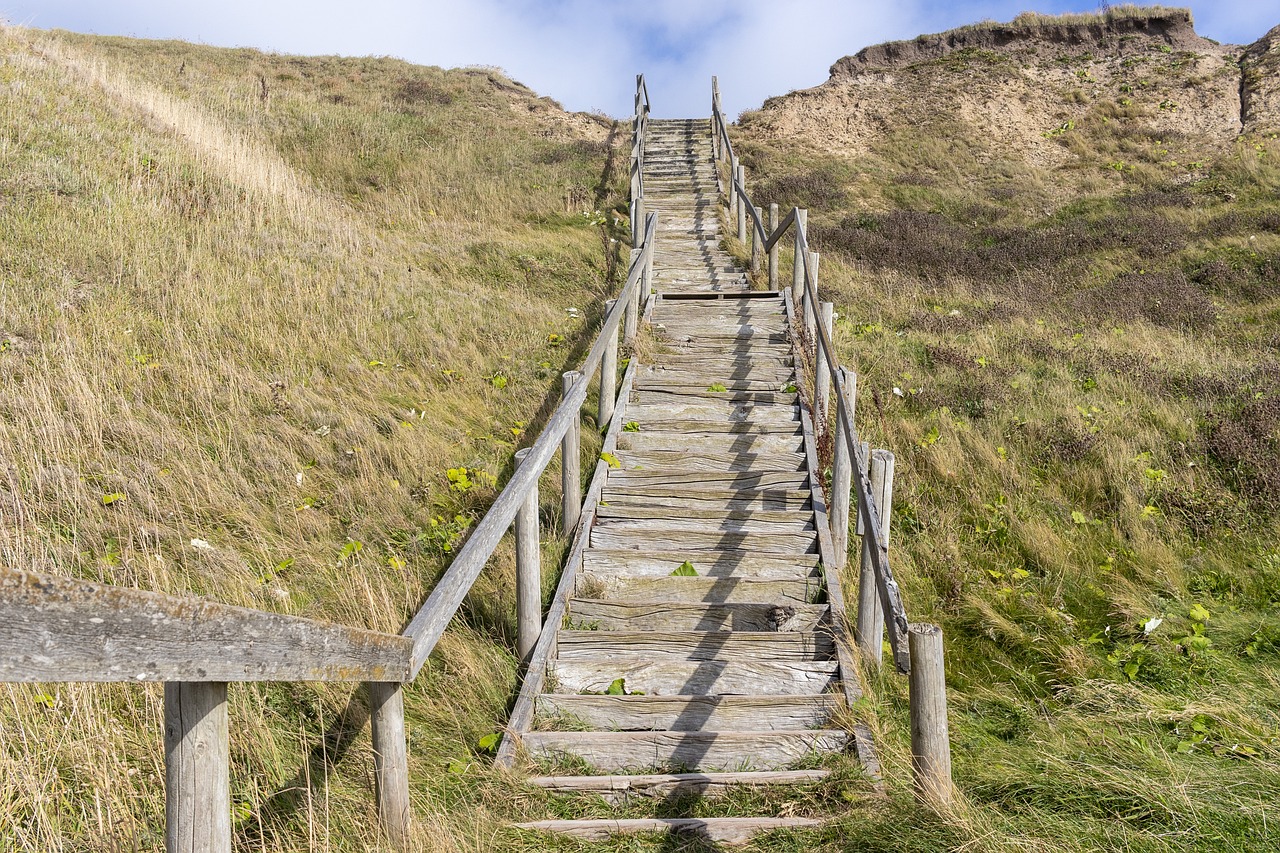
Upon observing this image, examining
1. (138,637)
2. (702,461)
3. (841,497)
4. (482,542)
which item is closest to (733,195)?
(702,461)

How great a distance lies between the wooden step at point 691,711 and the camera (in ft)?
12.6

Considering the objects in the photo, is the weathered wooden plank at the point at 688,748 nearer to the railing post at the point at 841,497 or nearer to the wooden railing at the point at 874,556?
the wooden railing at the point at 874,556

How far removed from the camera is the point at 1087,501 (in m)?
6.38

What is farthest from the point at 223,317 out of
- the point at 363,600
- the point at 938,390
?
the point at 938,390

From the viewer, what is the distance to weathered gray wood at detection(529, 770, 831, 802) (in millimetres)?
3248

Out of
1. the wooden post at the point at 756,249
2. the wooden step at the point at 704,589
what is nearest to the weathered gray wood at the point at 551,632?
the wooden step at the point at 704,589

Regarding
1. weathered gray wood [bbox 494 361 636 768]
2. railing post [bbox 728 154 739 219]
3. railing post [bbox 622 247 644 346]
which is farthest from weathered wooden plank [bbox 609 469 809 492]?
railing post [bbox 728 154 739 219]

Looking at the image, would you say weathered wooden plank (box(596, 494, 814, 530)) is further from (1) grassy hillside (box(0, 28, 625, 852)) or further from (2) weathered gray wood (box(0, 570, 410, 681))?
(2) weathered gray wood (box(0, 570, 410, 681))

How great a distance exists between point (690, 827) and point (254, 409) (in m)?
5.07

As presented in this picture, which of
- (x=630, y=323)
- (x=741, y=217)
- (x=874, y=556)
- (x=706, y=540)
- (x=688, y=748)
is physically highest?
(x=741, y=217)

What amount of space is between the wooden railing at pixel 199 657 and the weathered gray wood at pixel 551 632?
86cm

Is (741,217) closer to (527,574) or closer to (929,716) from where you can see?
(527,574)

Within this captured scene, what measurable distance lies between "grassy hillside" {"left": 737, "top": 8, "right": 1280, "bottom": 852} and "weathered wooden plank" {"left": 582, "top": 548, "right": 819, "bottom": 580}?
92 centimetres

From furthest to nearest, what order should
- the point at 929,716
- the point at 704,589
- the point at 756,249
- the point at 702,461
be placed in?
1. the point at 756,249
2. the point at 702,461
3. the point at 704,589
4. the point at 929,716
